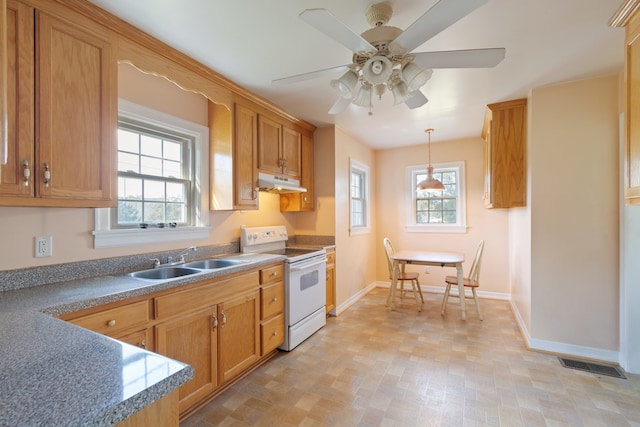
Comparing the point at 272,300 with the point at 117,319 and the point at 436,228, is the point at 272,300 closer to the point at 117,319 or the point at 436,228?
the point at 117,319

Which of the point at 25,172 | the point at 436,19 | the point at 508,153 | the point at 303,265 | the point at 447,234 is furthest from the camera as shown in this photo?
the point at 447,234

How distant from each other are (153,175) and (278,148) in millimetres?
1326

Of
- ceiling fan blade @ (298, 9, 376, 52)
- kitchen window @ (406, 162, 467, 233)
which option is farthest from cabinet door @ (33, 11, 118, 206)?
kitchen window @ (406, 162, 467, 233)

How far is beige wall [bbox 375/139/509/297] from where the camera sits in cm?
439

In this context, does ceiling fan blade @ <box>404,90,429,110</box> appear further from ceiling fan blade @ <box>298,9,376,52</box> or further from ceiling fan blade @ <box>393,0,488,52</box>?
ceiling fan blade @ <box>298,9,376,52</box>

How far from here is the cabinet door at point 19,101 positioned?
1.33 meters

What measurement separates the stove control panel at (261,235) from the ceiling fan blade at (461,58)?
224 centimetres

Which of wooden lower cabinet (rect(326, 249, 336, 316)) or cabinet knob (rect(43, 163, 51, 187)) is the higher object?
cabinet knob (rect(43, 163, 51, 187))

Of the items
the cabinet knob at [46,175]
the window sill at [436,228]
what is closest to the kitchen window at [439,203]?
the window sill at [436,228]

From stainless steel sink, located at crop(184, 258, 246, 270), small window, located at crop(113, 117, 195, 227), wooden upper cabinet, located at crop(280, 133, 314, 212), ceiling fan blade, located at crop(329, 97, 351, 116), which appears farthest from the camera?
wooden upper cabinet, located at crop(280, 133, 314, 212)

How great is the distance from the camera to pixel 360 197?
4879 millimetres

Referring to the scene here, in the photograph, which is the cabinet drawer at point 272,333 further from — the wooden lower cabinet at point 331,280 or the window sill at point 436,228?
the window sill at point 436,228

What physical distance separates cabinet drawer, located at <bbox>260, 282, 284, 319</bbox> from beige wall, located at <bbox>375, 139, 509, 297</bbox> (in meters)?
2.85

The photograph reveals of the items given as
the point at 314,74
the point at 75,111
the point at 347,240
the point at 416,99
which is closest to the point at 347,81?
the point at 314,74
